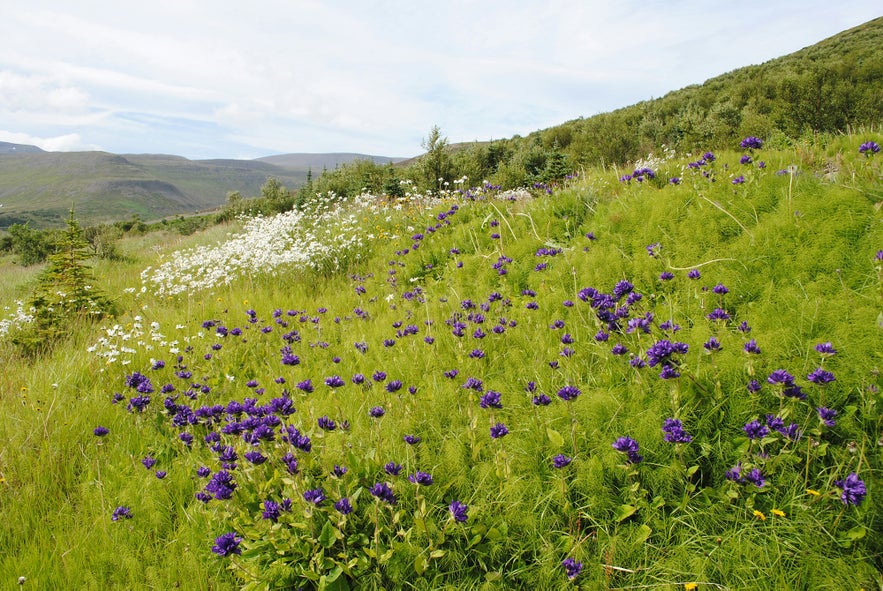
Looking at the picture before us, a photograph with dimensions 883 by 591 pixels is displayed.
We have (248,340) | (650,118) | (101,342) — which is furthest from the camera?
(650,118)

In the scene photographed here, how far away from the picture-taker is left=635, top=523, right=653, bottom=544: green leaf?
1.89 meters

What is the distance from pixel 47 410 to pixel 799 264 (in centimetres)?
606

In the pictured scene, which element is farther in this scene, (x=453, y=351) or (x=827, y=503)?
(x=453, y=351)

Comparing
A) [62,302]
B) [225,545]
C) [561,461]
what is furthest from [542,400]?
[62,302]

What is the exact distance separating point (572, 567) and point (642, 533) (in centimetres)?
38

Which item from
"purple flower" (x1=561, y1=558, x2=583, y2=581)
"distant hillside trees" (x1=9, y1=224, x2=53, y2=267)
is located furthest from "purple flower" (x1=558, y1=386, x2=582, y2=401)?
"distant hillside trees" (x1=9, y1=224, x2=53, y2=267)

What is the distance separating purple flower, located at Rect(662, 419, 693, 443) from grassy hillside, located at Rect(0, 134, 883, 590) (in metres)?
0.01

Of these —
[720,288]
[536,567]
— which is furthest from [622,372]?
[536,567]

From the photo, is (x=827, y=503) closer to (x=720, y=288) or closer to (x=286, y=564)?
(x=720, y=288)

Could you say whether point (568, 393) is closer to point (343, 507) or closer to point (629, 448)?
point (629, 448)

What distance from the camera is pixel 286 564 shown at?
200 centimetres

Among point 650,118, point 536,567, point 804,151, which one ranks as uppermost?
point 650,118

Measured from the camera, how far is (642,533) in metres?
1.93

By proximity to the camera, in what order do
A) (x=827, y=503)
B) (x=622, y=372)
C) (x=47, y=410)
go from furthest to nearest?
(x=47, y=410), (x=622, y=372), (x=827, y=503)
